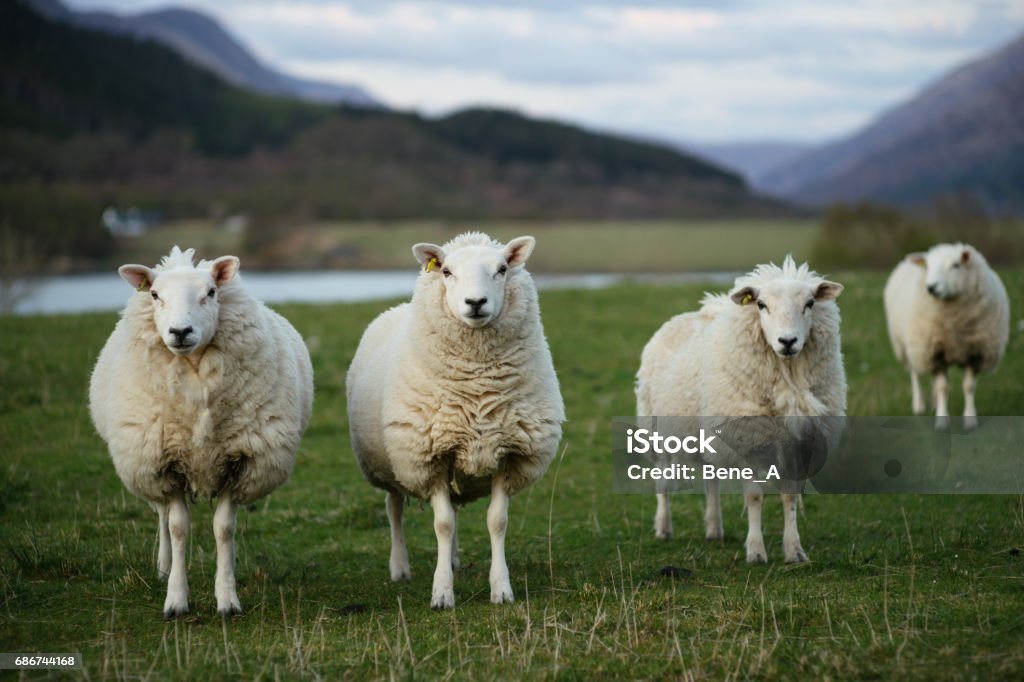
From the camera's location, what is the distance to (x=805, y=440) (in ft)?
26.0

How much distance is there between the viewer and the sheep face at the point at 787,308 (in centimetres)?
766

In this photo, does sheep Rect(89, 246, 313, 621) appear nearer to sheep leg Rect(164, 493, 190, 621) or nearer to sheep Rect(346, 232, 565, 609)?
sheep leg Rect(164, 493, 190, 621)

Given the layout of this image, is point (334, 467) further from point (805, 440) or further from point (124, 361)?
point (805, 440)

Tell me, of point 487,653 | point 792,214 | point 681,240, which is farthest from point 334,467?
point 792,214

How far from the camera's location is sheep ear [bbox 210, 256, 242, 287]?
6852mm

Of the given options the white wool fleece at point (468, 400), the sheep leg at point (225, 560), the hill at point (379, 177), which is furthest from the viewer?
the hill at point (379, 177)

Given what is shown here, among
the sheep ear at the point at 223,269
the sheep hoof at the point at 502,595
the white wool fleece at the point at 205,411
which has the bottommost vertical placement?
the sheep hoof at the point at 502,595

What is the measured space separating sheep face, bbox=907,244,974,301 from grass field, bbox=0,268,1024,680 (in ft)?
5.52

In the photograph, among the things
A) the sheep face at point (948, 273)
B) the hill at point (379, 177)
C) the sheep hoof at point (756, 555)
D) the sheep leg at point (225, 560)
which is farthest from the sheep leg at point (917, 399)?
the hill at point (379, 177)

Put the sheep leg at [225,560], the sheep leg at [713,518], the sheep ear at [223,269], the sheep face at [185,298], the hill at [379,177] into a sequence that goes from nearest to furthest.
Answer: the sheep face at [185,298] → the sheep leg at [225,560] → the sheep ear at [223,269] → the sheep leg at [713,518] → the hill at [379,177]

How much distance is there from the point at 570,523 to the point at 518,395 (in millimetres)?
2774

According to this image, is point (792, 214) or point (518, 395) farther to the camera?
point (792, 214)

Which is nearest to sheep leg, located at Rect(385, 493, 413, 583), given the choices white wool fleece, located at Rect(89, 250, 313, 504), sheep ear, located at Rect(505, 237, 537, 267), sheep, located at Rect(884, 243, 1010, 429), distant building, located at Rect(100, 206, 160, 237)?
white wool fleece, located at Rect(89, 250, 313, 504)

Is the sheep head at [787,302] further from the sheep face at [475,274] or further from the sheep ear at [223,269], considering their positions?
the sheep ear at [223,269]
